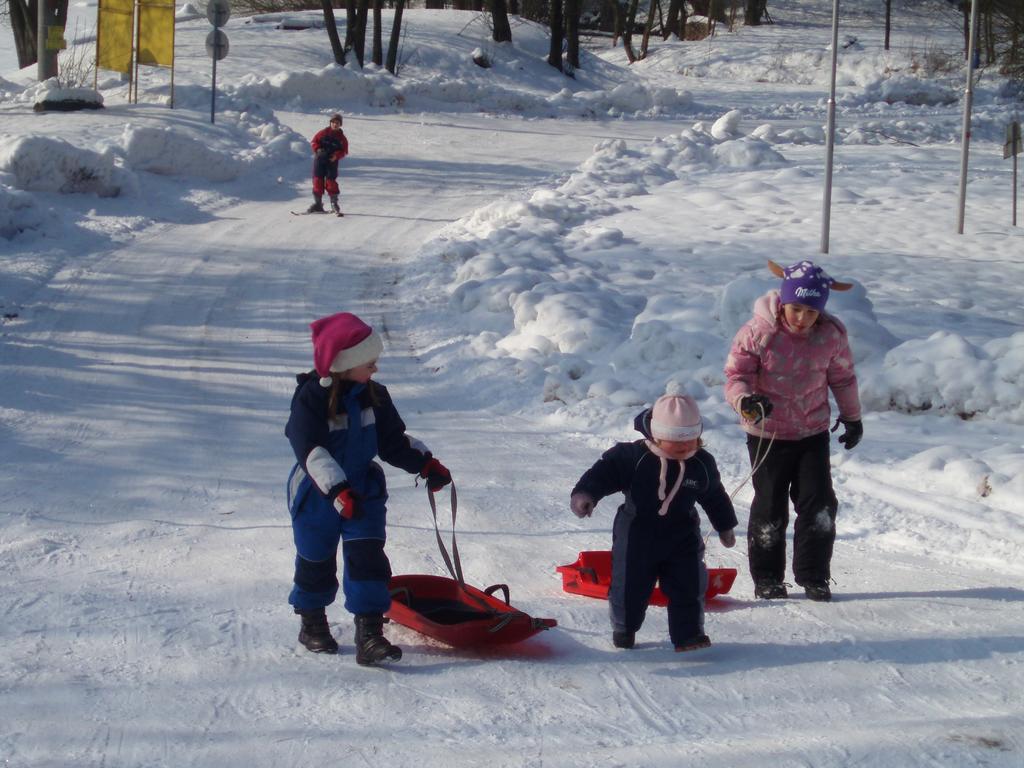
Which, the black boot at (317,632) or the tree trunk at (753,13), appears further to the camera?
the tree trunk at (753,13)

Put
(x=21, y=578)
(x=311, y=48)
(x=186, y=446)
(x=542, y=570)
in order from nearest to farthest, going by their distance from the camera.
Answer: (x=21, y=578), (x=542, y=570), (x=186, y=446), (x=311, y=48)

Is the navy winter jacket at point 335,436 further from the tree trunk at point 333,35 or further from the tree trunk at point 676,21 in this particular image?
the tree trunk at point 676,21

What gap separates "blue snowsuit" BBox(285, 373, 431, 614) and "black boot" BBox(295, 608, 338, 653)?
1.5 inches

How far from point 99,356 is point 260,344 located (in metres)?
1.29

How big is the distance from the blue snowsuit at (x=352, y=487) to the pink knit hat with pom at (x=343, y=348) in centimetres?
9

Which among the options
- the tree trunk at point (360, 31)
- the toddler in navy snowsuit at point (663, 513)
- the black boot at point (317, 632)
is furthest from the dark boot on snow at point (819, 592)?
the tree trunk at point (360, 31)

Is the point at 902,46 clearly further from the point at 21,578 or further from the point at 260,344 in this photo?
the point at 21,578

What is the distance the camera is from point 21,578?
197 inches

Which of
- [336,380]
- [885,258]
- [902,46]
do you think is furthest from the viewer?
[902,46]

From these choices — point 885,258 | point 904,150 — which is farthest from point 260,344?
point 904,150

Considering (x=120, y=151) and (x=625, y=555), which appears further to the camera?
(x=120, y=151)

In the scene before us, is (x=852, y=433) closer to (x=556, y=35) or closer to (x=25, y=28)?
(x=25, y=28)

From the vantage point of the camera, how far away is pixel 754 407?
482cm

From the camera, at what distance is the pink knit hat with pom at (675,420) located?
4.30m
